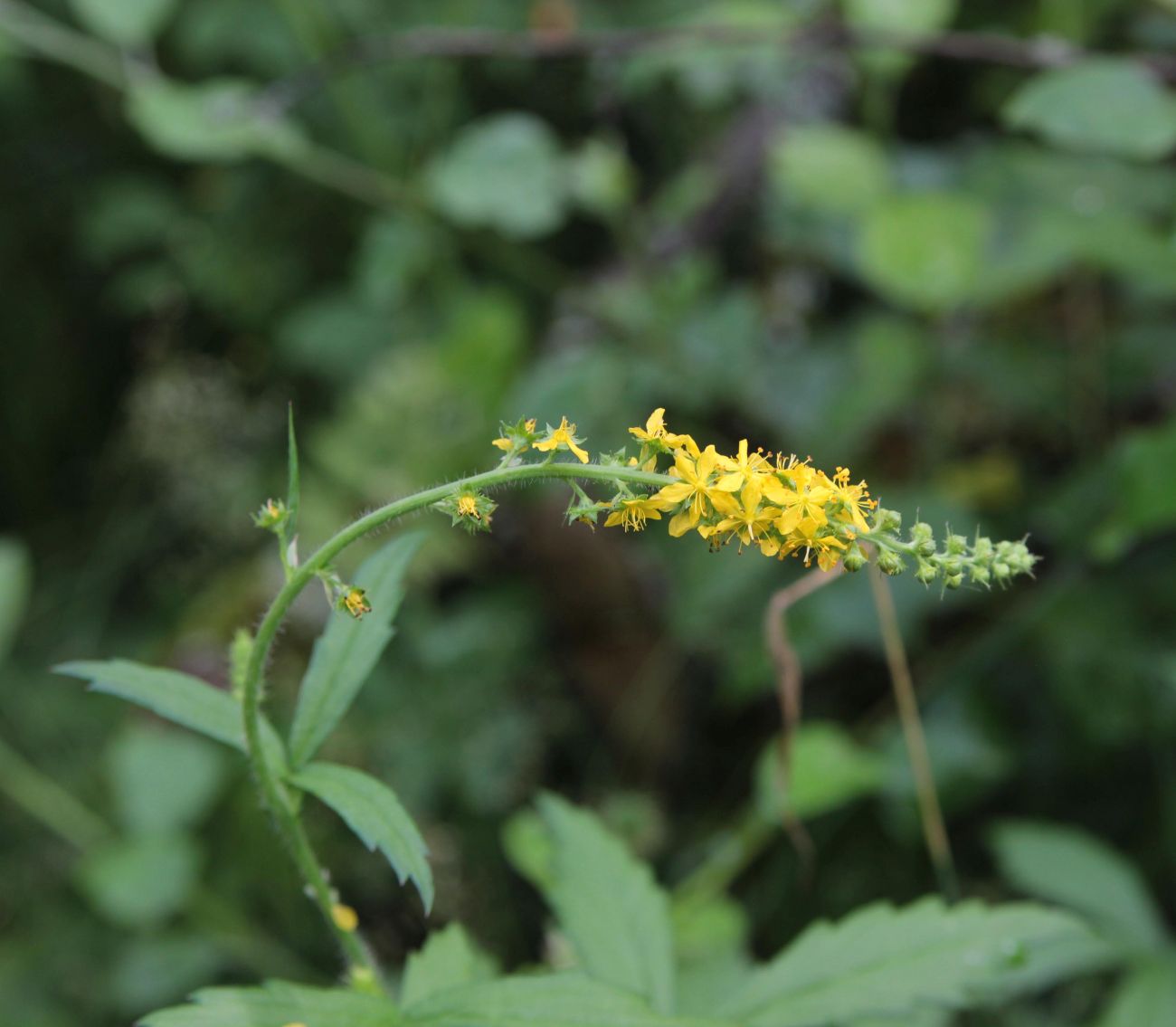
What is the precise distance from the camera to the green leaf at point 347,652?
1.30m

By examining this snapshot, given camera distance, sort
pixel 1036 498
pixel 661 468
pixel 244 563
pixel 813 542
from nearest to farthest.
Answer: pixel 813 542, pixel 661 468, pixel 1036 498, pixel 244 563

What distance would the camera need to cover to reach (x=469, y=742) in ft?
9.46

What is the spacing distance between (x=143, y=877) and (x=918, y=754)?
1.70m

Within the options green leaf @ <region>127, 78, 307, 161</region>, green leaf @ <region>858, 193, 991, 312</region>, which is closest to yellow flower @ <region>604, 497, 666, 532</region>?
green leaf @ <region>858, 193, 991, 312</region>

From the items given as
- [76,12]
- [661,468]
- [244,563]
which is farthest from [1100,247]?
[76,12]

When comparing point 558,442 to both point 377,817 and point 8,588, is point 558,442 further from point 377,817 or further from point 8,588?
point 8,588

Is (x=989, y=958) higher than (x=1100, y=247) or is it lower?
lower

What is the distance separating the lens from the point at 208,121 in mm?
2781

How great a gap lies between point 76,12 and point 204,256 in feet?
2.84

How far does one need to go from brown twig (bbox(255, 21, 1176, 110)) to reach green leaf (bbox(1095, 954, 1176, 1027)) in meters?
1.69

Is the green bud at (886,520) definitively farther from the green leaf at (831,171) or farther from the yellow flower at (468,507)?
the green leaf at (831,171)

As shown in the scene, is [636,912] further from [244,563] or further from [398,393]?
[244,563]

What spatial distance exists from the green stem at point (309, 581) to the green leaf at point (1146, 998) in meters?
1.37

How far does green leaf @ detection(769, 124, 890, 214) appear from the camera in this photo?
8.78ft
